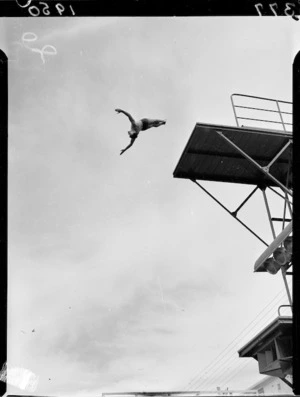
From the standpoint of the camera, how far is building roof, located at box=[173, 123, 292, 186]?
10602 mm

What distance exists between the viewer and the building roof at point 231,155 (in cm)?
1060

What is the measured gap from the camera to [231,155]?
37.7 ft

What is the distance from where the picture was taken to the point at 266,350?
32.9ft

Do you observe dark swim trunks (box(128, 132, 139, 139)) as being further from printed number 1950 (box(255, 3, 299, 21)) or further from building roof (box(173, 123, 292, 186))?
building roof (box(173, 123, 292, 186))

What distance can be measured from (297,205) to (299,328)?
854 millimetres

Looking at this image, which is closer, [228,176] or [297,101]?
[297,101]
